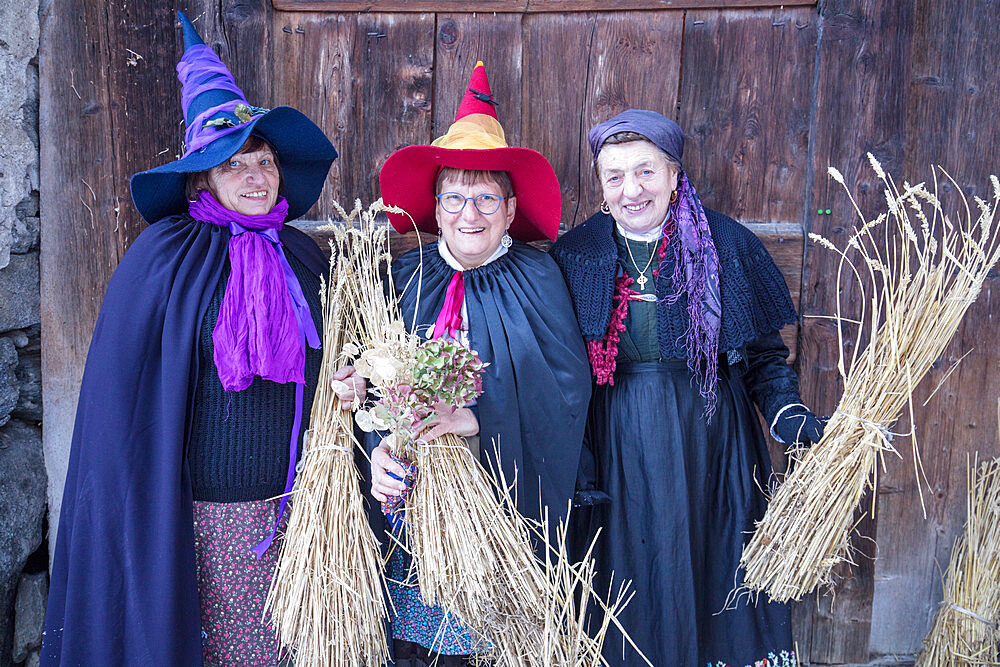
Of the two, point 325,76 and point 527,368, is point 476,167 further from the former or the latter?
point 325,76

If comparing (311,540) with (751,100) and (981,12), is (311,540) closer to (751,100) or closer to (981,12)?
(751,100)

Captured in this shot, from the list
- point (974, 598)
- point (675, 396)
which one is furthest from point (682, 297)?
point (974, 598)

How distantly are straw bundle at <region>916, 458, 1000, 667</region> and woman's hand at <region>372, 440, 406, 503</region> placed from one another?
5.50 ft

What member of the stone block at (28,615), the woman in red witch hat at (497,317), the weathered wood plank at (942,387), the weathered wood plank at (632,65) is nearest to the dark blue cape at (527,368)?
the woman in red witch hat at (497,317)

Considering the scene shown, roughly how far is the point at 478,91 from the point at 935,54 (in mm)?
1519

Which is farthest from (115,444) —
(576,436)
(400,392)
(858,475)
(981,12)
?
(981,12)

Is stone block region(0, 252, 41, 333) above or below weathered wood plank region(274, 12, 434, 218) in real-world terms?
below

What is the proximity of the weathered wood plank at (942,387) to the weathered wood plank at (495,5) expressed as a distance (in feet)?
1.83

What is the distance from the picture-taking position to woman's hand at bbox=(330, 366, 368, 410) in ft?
6.17

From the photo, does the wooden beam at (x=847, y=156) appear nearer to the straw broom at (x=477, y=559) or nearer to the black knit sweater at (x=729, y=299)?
the black knit sweater at (x=729, y=299)

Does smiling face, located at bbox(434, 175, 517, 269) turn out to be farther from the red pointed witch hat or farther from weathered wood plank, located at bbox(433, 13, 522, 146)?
weathered wood plank, located at bbox(433, 13, 522, 146)

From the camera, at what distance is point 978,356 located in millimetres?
2418

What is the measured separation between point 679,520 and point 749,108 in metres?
1.39

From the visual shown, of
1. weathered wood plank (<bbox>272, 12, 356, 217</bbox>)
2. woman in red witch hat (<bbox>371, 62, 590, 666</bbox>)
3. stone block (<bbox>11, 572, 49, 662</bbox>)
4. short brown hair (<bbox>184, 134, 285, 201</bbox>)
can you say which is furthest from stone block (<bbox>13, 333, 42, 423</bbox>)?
woman in red witch hat (<bbox>371, 62, 590, 666</bbox>)
